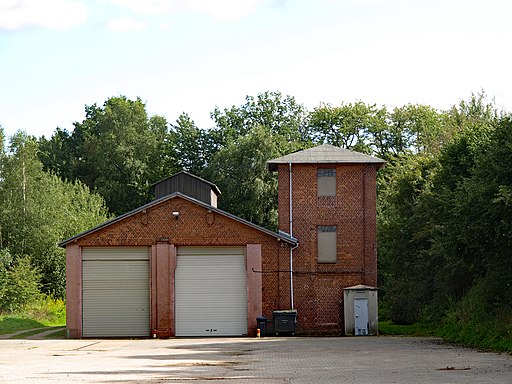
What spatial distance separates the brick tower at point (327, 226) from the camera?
41969 mm

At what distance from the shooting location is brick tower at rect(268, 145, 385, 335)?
4197 cm

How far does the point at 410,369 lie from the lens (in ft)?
69.3

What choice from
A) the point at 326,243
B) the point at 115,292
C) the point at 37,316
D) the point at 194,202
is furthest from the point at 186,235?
the point at 37,316

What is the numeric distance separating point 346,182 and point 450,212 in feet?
35.4

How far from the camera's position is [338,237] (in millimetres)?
42719

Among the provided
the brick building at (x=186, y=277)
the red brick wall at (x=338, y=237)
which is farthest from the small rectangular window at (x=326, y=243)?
the brick building at (x=186, y=277)

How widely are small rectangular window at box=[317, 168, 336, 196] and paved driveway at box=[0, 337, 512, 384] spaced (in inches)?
398

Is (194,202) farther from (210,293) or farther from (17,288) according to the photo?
(17,288)

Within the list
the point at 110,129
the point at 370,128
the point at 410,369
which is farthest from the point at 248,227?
the point at 110,129

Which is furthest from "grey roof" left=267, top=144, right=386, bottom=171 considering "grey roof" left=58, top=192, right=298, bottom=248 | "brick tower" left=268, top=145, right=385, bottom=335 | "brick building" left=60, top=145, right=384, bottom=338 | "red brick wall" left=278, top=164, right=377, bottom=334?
"brick building" left=60, top=145, right=384, bottom=338

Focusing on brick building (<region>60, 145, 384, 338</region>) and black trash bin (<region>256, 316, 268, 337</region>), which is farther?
brick building (<region>60, 145, 384, 338</region>)

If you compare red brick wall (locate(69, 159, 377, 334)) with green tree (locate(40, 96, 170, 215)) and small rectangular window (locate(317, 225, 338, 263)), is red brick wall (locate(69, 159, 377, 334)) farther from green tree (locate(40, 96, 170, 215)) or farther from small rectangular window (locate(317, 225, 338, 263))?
green tree (locate(40, 96, 170, 215))

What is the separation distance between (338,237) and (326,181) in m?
2.71

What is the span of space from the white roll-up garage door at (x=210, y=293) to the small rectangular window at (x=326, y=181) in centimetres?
490
